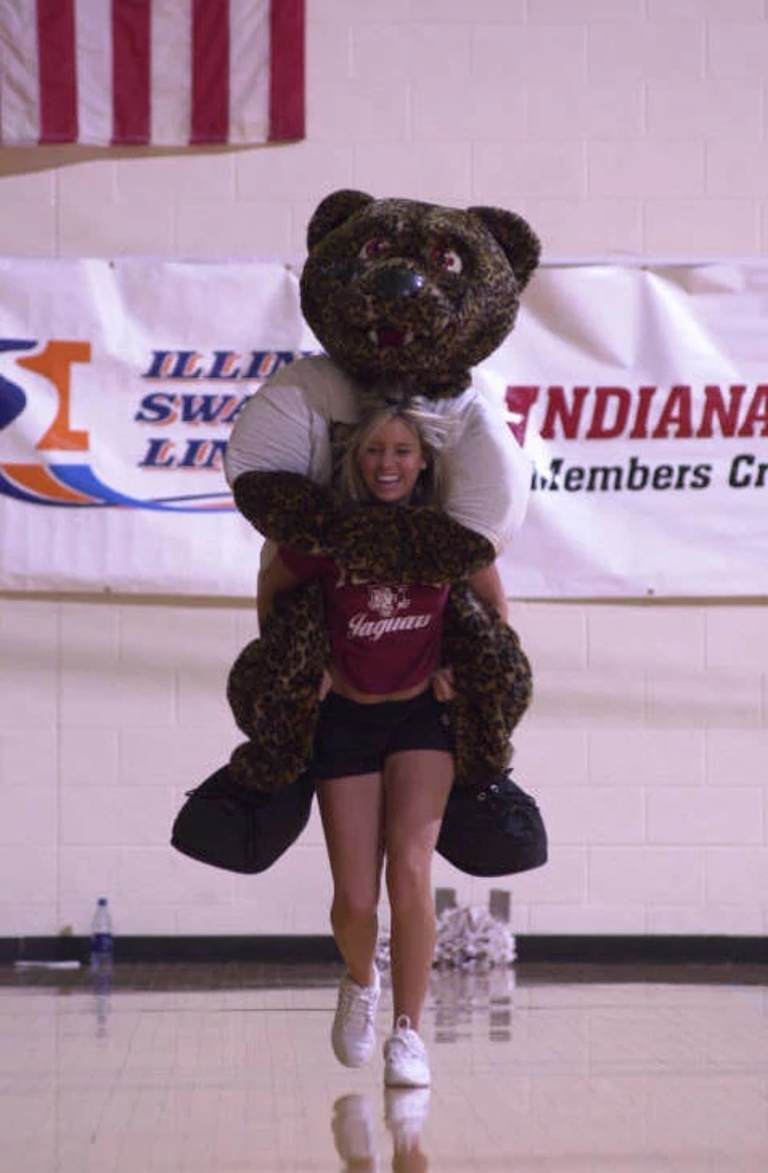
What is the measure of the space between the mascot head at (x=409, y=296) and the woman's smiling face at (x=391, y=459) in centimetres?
12

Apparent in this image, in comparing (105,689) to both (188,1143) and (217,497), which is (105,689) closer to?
(217,497)

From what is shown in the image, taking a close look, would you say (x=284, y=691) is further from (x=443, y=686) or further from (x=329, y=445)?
(x=329, y=445)

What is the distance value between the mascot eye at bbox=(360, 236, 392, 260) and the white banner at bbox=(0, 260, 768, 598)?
2720mm

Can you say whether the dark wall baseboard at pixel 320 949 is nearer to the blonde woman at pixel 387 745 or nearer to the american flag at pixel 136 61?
the american flag at pixel 136 61

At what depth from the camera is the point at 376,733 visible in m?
4.19

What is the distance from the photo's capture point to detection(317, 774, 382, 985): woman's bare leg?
417 cm

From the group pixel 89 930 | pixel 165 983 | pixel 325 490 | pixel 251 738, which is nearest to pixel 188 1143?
pixel 251 738

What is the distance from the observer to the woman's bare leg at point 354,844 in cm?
417

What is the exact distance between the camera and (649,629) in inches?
280

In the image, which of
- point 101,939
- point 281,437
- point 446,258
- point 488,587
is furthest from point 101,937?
point 446,258

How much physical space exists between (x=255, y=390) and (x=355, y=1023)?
311 centimetres

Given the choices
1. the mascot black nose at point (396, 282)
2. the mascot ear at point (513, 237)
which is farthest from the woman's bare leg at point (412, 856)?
the mascot ear at point (513, 237)

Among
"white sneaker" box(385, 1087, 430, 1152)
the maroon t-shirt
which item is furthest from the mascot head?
"white sneaker" box(385, 1087, 430, 1152)

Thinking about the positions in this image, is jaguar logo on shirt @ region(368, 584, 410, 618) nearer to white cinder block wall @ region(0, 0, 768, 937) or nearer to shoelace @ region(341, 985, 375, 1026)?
shoelace @ region(341, 985, 375, 1026)
